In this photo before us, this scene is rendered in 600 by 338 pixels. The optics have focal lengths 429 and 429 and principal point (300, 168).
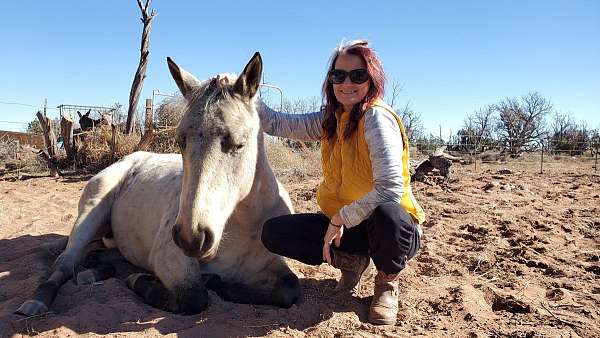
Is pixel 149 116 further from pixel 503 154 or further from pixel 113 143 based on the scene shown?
pixel 503 154

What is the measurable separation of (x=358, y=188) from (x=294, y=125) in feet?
2.66

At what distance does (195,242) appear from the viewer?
2172mm

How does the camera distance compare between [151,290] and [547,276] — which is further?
[547,276]

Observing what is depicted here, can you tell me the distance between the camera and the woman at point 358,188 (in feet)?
8.27

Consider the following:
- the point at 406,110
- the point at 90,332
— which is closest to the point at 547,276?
the point at 90,332

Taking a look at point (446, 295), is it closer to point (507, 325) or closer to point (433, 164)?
point (507, 325)

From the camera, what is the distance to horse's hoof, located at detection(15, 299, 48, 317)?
257cm

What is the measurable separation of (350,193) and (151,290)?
59.1 inches

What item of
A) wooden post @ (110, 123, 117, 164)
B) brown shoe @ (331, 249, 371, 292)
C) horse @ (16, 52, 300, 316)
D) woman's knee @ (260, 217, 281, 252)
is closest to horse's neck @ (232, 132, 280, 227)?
horse @ (16, 52, 300, 316)

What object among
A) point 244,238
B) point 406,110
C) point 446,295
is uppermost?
point 406,110

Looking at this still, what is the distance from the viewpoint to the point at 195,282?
2.80 m

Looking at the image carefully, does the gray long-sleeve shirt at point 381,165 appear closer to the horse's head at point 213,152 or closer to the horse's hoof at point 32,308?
the horse's head at point 213,152

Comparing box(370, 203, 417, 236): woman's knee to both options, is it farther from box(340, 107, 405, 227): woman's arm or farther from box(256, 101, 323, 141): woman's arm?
box(256, 101, 323, 141): woman's arm

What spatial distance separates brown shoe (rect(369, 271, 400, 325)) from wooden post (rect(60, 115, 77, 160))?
1037cm
